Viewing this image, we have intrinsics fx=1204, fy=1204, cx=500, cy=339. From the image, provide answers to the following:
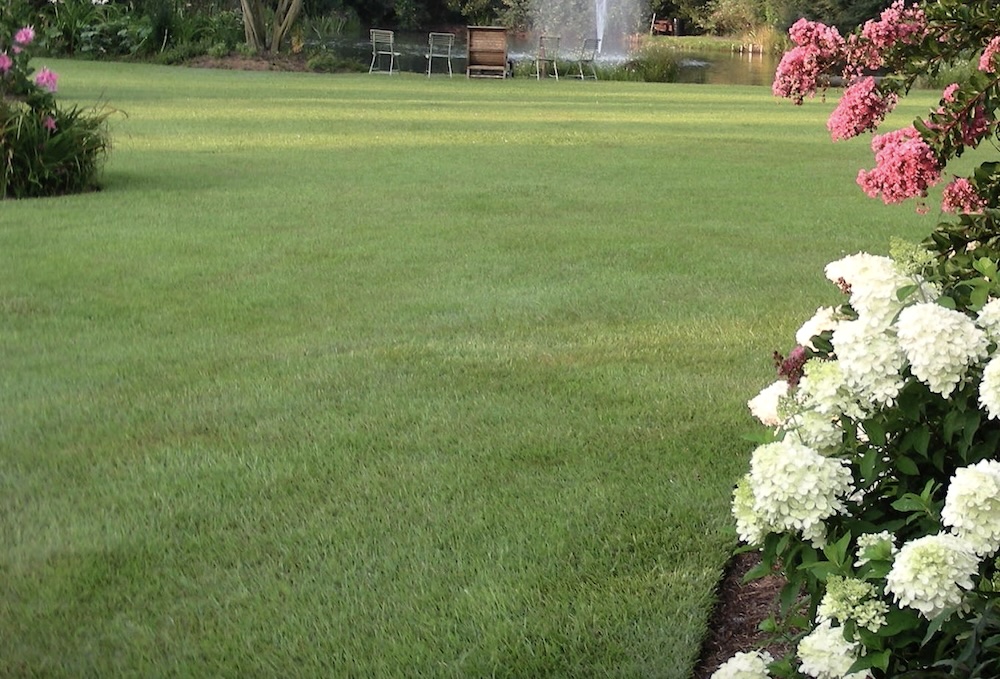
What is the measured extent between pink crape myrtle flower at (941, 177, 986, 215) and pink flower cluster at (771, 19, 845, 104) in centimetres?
47

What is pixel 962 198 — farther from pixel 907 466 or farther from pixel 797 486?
pixel 797 486

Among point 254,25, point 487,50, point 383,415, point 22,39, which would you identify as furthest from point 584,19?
point 383,415

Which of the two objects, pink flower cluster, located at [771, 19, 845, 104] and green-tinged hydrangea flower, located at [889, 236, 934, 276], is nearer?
green-tinged hydrangea flower, located at [889, 236, 934, 276]

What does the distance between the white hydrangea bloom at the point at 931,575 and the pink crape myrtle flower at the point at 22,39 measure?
8.93 m

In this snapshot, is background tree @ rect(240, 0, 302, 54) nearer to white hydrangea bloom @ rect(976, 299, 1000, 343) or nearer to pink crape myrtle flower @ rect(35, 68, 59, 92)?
pink crape myrtle flower @ rect(35, 68, 59, 92)

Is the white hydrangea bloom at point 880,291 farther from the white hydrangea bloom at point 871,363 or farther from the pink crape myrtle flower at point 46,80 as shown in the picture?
the pink crape myrtle flower at point 46,80

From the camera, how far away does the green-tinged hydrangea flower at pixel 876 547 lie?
183cm

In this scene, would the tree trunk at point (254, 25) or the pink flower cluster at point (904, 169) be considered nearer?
the pink flower cluster at point (904, 169)

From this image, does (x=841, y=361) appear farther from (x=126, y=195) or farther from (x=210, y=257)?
(x=126, y=195)

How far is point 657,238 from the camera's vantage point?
7543 millimetres

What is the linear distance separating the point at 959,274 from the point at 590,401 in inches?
84.9

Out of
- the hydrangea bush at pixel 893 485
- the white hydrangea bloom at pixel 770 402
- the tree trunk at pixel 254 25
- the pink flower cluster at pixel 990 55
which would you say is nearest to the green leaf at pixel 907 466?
the hydrangea bush at pixel 893 485

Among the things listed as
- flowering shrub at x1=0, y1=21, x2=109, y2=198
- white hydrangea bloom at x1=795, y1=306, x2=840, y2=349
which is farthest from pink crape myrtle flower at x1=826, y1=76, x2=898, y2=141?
flowering shrub at x1=0, y1=21, x2=109, y2=198

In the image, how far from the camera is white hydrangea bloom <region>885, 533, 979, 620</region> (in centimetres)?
173
